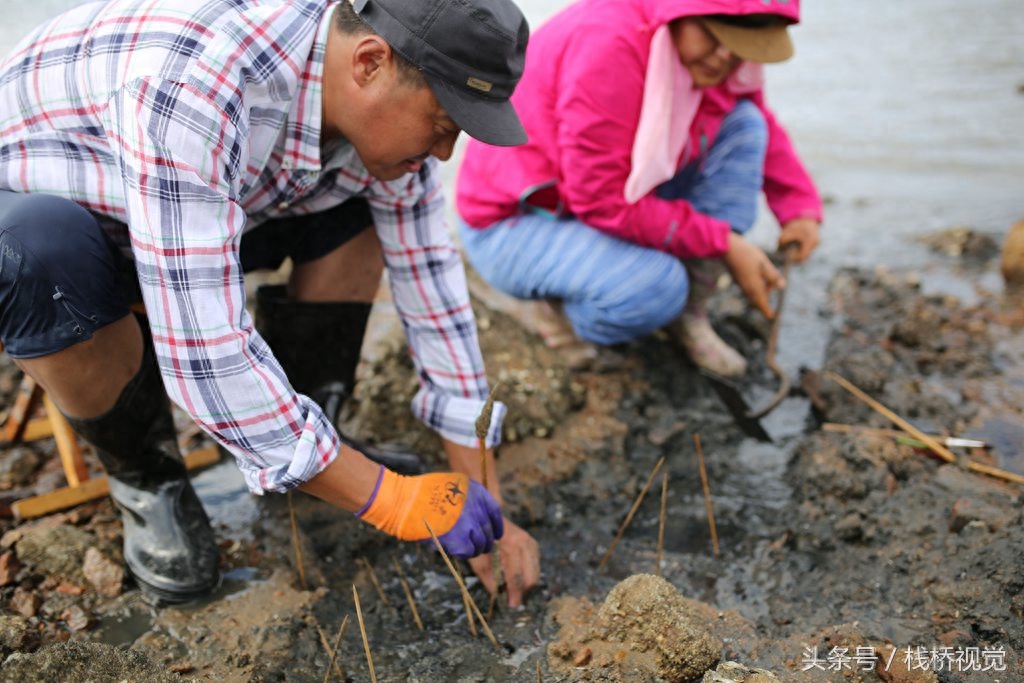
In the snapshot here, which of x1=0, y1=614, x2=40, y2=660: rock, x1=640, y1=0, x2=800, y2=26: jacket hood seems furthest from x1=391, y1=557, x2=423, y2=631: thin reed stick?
x1=640, y1=0, x2=800, y2=26: jacket hood

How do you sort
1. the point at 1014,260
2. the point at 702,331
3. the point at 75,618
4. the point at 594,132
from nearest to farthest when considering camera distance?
1. the point at 75,618
2. the point at 594,132
3. the point at 702,331
4. the point at 1014,260

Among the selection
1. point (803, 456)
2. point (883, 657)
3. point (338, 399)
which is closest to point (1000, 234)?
point (803, 456)

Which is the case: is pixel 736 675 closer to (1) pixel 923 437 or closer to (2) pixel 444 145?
(2) pixel 444 145

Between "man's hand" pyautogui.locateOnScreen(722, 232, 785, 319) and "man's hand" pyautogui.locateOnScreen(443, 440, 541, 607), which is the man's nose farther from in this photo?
"man's hand" pyautogui.locateOnScreen(722, 232, 785, 319)

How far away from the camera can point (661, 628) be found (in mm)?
1710

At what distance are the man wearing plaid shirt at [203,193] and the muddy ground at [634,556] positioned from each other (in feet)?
0.58

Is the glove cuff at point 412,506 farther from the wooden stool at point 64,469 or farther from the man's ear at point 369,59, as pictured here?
the wooden stool at point 64,469

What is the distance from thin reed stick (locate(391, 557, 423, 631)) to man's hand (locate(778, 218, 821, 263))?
205cm

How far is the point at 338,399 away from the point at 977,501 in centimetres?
185

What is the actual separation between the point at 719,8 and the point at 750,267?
3.02 feet

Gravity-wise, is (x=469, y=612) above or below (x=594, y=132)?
below

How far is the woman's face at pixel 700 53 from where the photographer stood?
2582 millimetres

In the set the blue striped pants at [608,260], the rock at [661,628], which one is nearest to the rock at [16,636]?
the rock at [661,628]

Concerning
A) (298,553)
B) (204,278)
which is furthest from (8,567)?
(204,278)
